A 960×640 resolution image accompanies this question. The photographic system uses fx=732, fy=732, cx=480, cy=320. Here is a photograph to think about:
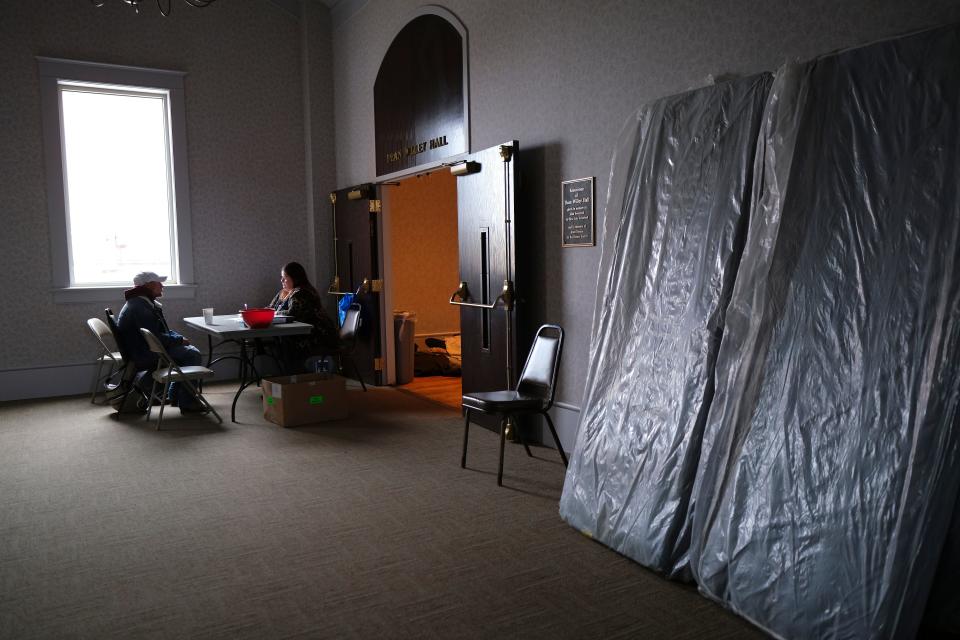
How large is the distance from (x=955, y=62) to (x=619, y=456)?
6.24ft

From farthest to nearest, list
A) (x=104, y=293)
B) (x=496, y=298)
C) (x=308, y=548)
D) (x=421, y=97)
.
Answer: (x=104, y=293), (x=421, y=97), (x=496, y=298), (x=308, y=548)

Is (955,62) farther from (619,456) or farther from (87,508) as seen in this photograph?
(87,508)

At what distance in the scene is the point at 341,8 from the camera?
752cm

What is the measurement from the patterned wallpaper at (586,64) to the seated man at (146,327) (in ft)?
9.22

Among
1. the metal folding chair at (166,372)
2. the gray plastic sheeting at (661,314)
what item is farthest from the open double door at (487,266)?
the metal folding chair at (166,372)

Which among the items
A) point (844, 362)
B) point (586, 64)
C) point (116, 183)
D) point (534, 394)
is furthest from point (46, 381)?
point (844, 362)

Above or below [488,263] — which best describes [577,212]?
above

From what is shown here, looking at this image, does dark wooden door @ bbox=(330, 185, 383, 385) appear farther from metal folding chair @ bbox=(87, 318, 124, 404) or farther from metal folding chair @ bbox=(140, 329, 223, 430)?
metal folding chair @ bbox=(87, 318, 124, 404)

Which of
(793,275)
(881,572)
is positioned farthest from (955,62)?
(881,572)

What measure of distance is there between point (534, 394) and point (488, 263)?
125 cm

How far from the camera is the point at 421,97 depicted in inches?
241

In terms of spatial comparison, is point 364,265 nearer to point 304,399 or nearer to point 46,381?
point 304,399

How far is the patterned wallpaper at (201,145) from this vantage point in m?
6.51

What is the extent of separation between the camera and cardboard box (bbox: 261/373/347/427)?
529cm
